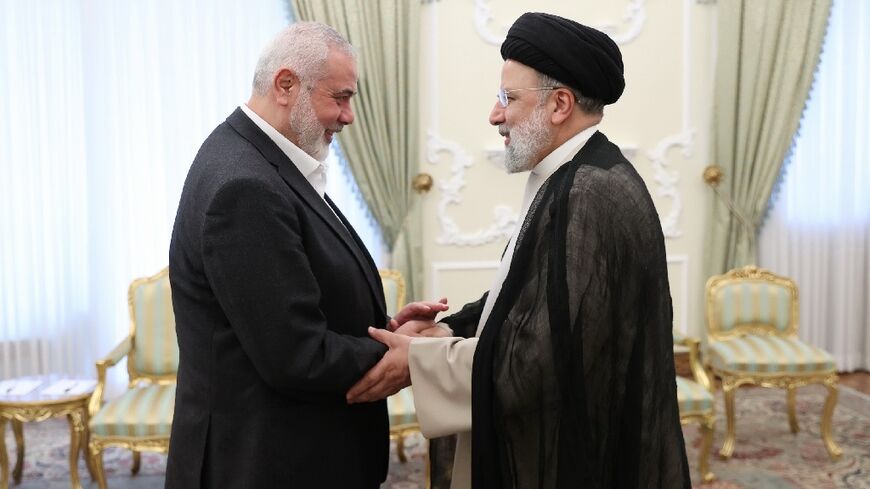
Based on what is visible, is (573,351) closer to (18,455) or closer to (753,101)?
(18,455)

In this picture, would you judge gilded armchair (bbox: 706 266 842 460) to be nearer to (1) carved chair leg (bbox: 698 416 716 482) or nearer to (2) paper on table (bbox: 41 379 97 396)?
(1) carved chair leg (bbox: 698 416 716 482)

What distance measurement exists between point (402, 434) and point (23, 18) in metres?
3.34

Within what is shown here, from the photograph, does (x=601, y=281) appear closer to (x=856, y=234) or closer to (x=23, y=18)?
(x=23, y=18)

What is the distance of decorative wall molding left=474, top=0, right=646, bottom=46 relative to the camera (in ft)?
17.4

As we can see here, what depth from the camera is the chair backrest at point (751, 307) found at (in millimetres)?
4770

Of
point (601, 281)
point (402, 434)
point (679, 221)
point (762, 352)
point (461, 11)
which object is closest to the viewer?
point (601, 281)

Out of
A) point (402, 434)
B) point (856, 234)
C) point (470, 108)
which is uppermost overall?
point (470, 108)

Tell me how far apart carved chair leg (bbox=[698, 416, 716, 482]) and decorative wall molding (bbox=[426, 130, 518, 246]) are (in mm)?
1856

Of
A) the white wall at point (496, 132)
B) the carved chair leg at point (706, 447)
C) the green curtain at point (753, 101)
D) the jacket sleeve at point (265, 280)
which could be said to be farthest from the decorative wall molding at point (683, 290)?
the jacket sleeve at point (265, 280)

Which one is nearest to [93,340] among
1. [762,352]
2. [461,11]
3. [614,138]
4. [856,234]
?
[461,11]

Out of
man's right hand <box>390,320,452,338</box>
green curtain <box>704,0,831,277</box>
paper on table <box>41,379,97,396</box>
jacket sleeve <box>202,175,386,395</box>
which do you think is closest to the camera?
jacket sleeve <box>202,175,386,395</box>

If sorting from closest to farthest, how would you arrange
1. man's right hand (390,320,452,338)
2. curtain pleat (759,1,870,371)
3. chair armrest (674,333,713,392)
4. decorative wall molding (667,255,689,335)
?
man's right hand (390,320,452,338)
chair armrest (674,333,713,392)
decorative wall molding (667,255,689,335)
curtain pleat (759,1,870,371)

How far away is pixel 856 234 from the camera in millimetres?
6016

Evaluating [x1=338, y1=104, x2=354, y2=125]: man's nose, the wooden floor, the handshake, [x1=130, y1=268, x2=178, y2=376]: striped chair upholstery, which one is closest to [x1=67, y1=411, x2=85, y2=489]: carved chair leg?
[x1=130, y1=268, x2=178, y2=376]: striped chair upholstery
